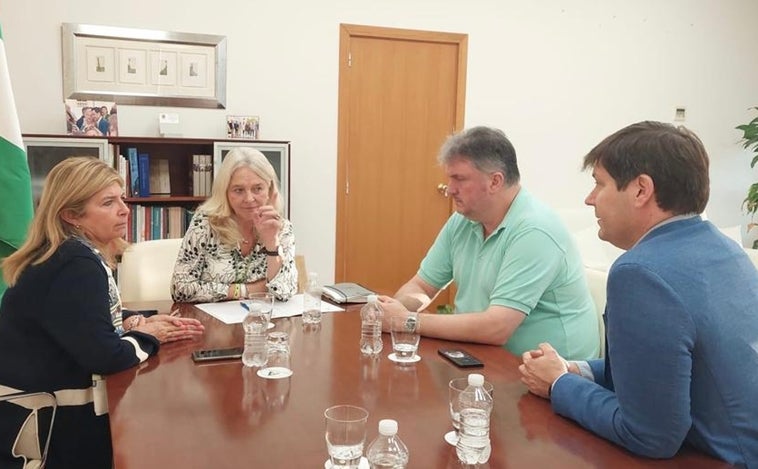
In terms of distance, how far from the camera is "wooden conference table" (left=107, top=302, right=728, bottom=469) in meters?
1.08

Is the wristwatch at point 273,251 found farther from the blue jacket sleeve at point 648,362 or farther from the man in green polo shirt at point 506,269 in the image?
the blue jacket sleeve at point 648,362

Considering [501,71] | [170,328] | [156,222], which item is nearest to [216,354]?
[170,328]

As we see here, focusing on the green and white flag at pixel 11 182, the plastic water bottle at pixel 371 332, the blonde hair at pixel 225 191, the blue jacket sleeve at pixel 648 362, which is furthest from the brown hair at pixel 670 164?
the green and white flag at pixel 11 182

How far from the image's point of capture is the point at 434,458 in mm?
1078

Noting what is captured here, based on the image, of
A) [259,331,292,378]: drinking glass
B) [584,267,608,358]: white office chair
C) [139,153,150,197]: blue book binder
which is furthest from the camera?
[139,153,150,197]: blue book binder

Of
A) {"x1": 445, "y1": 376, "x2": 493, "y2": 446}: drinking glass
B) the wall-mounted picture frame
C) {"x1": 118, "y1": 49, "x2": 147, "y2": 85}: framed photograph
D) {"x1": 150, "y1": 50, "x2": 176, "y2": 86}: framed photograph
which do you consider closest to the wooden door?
the wall-mounted picture frame

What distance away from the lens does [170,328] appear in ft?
5.83

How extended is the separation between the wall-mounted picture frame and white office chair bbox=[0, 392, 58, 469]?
9.43 feet

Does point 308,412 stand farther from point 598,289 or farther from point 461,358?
point 598,289

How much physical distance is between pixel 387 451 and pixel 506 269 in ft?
3.18

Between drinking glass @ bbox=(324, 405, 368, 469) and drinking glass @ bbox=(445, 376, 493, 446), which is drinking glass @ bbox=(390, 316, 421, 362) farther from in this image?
drinking glass @ bbox=(324, 405, 368, 469)

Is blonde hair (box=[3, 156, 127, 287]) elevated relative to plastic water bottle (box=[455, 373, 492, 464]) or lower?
elevated

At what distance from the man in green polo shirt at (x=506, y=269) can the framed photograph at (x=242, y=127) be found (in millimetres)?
2314

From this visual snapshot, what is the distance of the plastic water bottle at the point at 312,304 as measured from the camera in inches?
78.5
